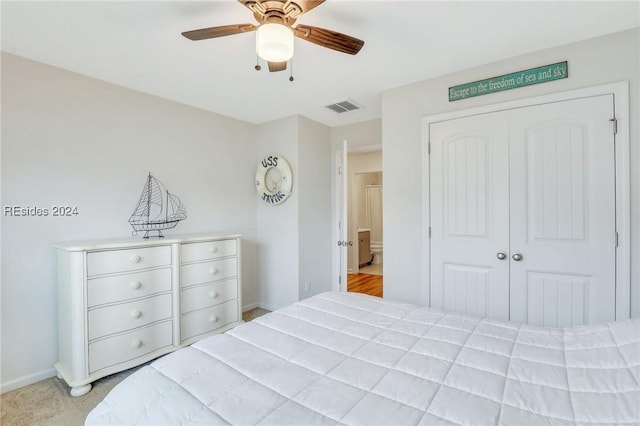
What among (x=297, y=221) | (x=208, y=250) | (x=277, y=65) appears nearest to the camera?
(x=277, y=65)

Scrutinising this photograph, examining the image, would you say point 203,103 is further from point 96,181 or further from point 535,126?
point 535,126

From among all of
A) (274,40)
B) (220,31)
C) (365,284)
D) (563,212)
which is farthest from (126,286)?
(365,284)

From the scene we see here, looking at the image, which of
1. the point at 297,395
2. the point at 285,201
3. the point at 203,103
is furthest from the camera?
the point at 285,201

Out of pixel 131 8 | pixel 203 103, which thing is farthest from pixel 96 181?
pixel 131 8

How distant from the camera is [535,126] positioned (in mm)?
2156

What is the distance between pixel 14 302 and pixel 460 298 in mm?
3451

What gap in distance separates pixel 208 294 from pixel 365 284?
2.92 metres

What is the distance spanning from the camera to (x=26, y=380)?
2.16 metres

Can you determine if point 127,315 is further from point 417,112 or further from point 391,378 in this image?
point 417,112

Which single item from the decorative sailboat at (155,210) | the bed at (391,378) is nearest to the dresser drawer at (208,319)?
the decorative sailboat at (155,210)

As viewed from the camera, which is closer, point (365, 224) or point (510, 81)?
point (510, 81)

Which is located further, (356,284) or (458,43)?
(356,284)

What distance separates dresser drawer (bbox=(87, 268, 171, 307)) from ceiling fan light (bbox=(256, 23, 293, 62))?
6.39 feet

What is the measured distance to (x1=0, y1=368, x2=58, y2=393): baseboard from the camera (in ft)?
→ 6.81
